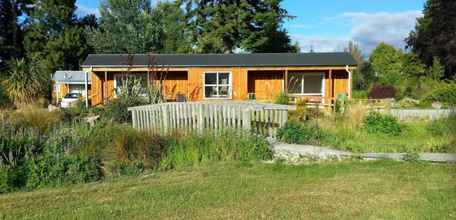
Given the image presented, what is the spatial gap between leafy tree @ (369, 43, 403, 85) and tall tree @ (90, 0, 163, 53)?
21.4 metres

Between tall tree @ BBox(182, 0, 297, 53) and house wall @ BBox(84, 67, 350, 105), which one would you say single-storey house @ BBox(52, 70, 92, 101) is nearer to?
house wall @ BBox(84, 67, 350, 105)

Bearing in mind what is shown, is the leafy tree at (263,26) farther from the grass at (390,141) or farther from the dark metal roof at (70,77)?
the grass at (390,141)

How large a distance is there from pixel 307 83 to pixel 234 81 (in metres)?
4.52

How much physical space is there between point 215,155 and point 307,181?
2114mm

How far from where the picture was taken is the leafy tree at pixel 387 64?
117 feet

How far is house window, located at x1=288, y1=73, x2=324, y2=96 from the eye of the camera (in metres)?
23.7

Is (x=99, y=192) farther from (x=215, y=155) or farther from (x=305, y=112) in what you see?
(x=305, y=112)

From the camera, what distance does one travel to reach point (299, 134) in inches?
357

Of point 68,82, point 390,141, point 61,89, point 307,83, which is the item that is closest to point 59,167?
point 390,141

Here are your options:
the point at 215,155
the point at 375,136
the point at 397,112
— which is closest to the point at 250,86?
the point at 397,112

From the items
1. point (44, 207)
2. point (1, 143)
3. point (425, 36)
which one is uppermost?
point (425, 36)

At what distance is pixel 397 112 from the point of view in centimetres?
1539

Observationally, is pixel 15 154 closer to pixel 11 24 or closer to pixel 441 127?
pixel 441 127

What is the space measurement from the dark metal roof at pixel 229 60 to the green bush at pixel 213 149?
14.0 m
